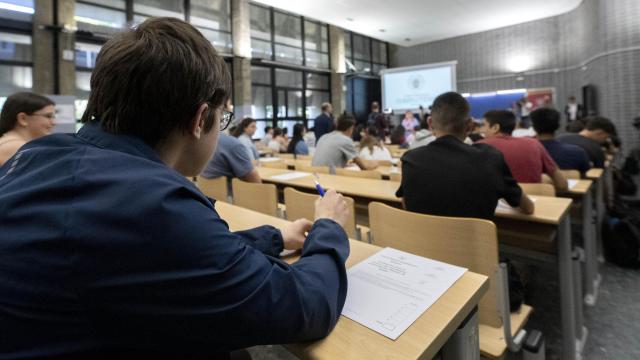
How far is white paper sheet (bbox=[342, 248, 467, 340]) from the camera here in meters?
0.71

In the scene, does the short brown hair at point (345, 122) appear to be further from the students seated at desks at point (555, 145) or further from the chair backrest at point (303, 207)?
the chair backrest at point (303, 207)

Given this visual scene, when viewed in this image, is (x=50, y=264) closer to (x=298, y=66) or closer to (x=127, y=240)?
(x=127, y=240)

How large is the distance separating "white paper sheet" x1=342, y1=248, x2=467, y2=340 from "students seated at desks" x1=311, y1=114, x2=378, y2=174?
3015mm

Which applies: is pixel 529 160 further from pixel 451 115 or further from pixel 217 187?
pixel 217 187

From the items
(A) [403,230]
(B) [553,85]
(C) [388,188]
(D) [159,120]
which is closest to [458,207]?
(A) [403,230]

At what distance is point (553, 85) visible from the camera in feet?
37.0

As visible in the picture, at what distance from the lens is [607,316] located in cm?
222

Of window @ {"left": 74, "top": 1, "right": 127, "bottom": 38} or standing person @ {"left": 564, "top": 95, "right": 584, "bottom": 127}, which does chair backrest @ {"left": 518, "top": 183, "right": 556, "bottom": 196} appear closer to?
window @ {"left": 74, "top": 1, "right": 127, "bottom": 38}

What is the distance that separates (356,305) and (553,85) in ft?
43.0

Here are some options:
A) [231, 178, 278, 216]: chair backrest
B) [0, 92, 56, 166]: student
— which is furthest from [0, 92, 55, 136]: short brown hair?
[231, 178, 278, 216]: chair backrest

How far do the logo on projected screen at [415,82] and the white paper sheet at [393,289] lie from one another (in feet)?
36.2

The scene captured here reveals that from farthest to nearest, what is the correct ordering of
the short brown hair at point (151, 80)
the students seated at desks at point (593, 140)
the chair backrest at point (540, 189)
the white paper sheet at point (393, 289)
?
the students seated at desks at point (593, 140) → the chair backrest at point (540, 189) → the white paper sheet at point (393, 289) → the short brown hair at point (151, 80)

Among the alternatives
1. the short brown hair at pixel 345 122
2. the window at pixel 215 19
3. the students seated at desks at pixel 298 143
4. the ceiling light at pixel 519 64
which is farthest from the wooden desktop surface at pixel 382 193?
the ceiling light at pixel 519 64

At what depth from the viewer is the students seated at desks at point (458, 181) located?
1.62m
